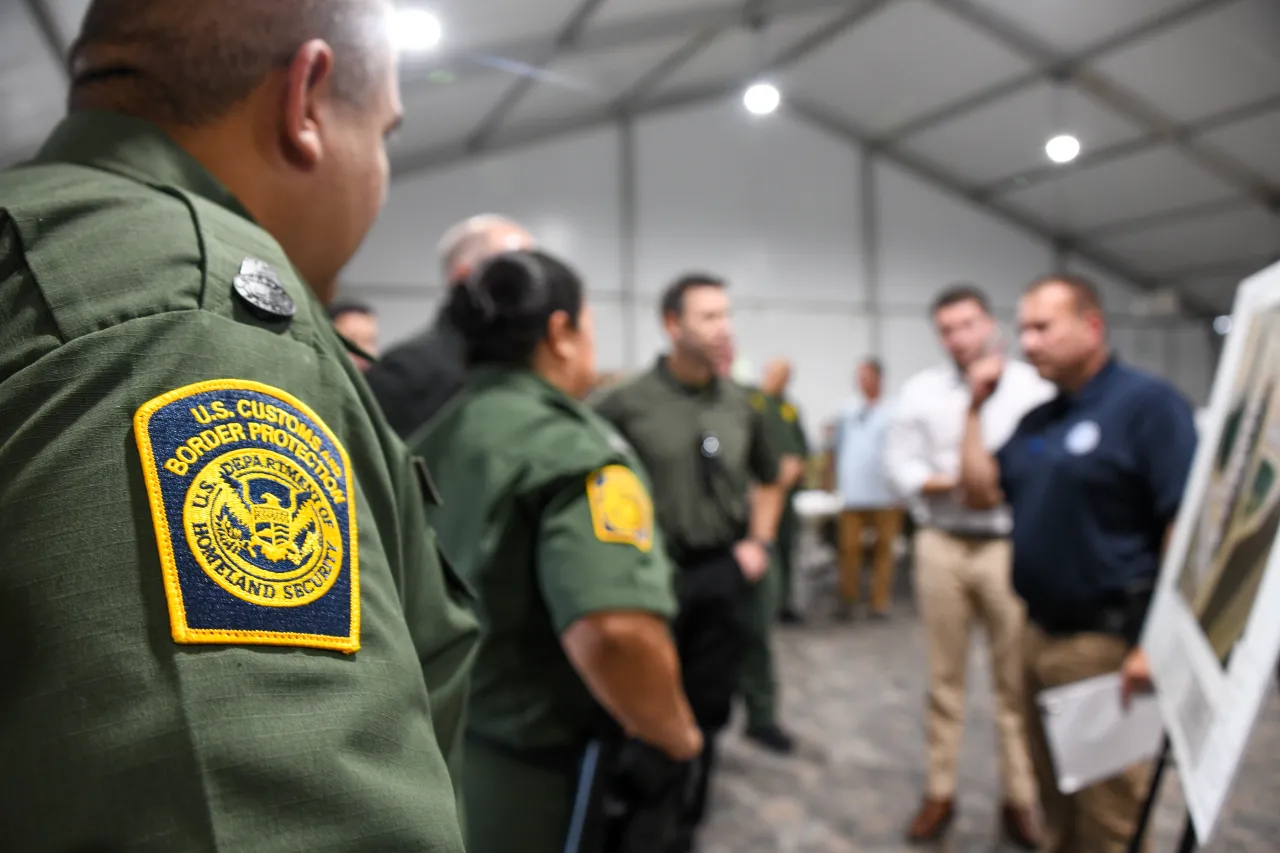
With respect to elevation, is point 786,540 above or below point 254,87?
below

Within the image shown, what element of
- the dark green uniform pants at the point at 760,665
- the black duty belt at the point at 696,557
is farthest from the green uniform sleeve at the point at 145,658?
the dark green uniform pants at the point at 760,665

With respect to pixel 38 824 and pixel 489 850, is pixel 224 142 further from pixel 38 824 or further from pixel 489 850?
pixel 489 850

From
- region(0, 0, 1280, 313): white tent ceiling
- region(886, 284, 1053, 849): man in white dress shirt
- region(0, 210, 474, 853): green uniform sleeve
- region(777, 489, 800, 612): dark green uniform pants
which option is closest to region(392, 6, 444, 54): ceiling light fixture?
region(0, 0, 1280, 313): white tent ceiling

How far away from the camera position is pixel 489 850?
127 centimetres

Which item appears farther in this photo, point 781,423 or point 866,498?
point 866,498

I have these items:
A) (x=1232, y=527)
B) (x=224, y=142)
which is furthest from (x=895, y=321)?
(x=224, y=142)

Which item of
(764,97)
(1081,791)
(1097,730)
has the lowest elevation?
(1081,791)

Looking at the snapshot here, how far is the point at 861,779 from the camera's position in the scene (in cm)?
267

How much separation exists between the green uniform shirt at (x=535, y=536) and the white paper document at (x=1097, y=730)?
0.76 meters

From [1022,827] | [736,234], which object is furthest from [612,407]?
[736,234]

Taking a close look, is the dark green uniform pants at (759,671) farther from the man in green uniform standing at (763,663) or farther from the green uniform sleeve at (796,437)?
the green uniform sleeve at (796,437)

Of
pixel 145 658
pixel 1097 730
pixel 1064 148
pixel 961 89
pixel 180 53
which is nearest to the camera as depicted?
pixel 145 658

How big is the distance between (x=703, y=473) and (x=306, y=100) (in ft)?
6.30

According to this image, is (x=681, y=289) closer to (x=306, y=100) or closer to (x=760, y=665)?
(x=760, y=665)
